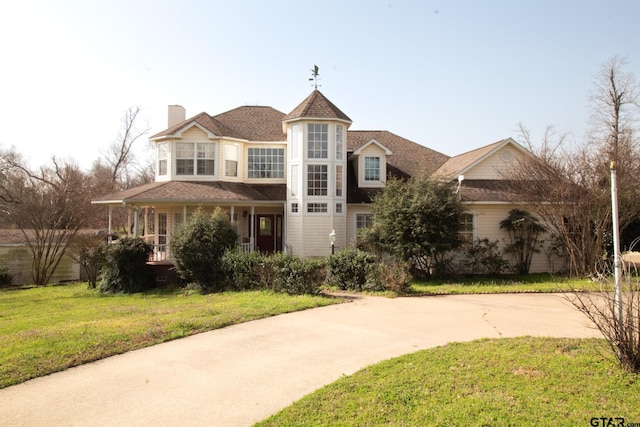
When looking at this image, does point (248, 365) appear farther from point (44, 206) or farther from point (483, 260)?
point (44, 206)

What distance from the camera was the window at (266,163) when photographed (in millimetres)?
22203

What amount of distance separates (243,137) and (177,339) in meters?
15.2

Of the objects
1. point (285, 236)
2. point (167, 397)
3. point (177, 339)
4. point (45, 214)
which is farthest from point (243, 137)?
point (167, 397)

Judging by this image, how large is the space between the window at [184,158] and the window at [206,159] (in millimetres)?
439

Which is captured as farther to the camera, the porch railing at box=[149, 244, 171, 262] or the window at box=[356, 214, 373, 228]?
the window at box=[356, 214, 373, 228]

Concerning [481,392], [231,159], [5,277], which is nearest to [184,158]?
[231,159]

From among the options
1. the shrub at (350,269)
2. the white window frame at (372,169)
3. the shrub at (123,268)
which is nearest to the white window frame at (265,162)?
the white window frame at (372,169)

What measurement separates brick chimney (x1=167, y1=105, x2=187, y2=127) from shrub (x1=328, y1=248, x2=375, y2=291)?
1421 centimetres

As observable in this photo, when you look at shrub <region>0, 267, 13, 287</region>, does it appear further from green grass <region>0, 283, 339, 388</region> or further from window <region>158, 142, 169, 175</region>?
window <region>158, 142, 169, 175</region>

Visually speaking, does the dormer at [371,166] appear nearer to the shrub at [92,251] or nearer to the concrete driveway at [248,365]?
the concrete driveway at [248,365]

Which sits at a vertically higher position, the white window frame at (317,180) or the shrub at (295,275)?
the white window frame at (317,180)

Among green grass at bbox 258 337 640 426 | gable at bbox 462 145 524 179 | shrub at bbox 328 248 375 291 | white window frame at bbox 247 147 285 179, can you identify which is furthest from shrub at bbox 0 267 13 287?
gable at bbox 462 145 524 179

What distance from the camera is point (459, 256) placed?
18.7 meters

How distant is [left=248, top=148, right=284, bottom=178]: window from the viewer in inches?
874
